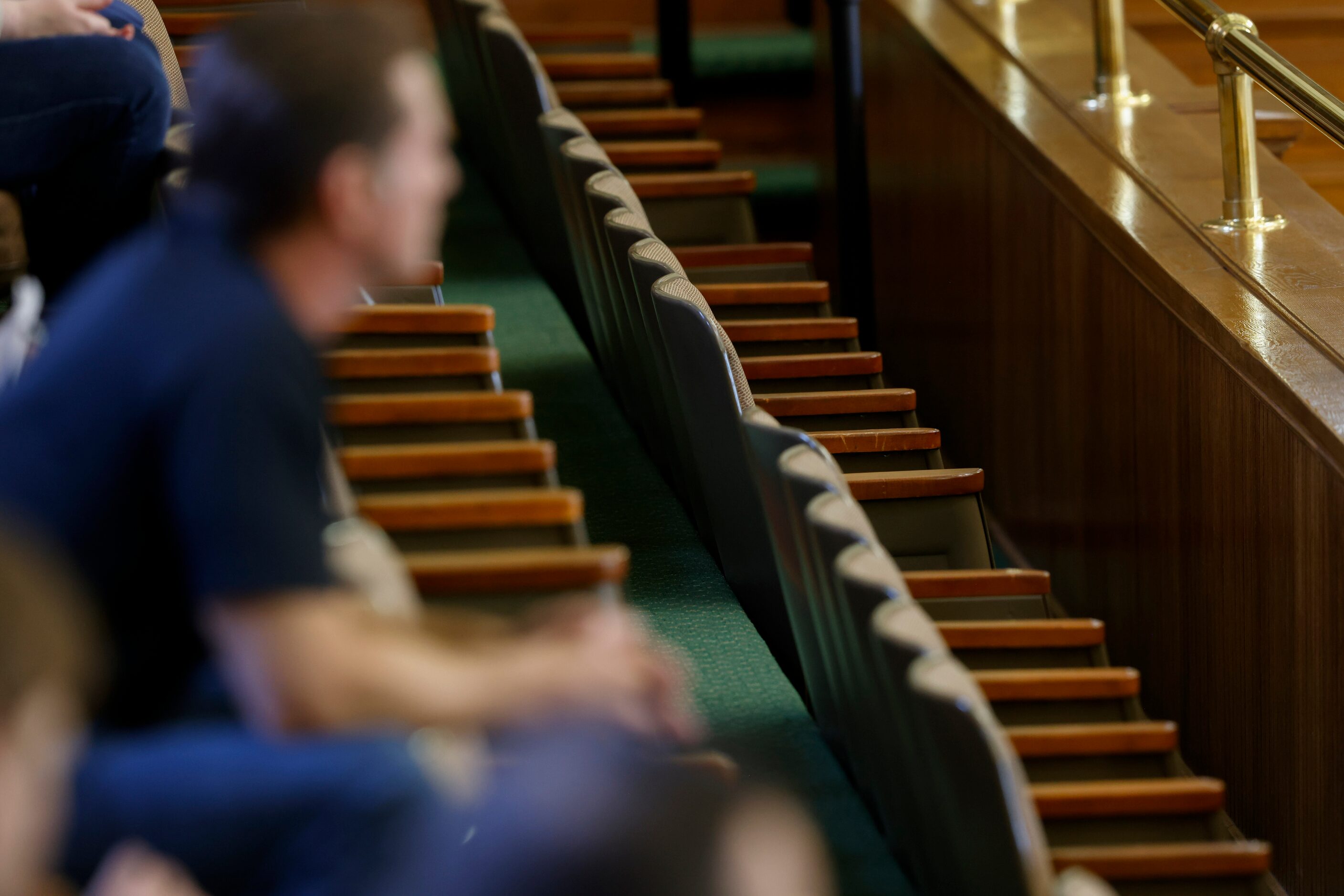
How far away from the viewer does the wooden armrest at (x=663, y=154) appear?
865 mm

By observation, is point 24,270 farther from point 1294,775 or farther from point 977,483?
point 1294,775

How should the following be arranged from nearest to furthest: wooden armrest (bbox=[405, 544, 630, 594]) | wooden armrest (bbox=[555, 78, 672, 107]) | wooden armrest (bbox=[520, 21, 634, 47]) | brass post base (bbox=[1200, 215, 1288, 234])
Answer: wooden armrest (bbox=[405, 544, 630, 594]) < brass post base (bbox=[1200, 215, 1288, 234]) < wooden armrest (bbox=[555, 78, 672, 107]) < wooden armrest (bbox=[520, 21, 634, 47])

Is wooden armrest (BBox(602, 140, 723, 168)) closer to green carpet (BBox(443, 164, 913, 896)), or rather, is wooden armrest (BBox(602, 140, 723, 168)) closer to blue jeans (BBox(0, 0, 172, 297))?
green carpet (BBox(443, 164, 913, 896))

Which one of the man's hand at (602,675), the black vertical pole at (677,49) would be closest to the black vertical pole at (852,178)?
the black vertical pole at (677,49)

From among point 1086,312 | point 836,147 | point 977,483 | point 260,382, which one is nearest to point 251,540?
point 260,382

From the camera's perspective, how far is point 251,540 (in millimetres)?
250

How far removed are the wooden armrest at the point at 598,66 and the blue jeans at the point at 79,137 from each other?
464mm

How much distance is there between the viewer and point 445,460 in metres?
0.43

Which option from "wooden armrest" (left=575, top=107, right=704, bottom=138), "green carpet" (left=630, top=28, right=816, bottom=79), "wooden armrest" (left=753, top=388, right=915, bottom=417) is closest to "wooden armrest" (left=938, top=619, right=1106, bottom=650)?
"wooden armrest" (left=753, top=388, right=915, bottom=417)

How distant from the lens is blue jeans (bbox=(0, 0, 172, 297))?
0.50 meters

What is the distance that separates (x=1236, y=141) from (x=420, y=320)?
39 centimetres

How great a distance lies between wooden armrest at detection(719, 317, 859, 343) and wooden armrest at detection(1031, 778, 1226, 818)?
278mm

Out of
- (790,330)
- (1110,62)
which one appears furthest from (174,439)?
(1110,62)

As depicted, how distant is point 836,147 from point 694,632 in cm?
47
